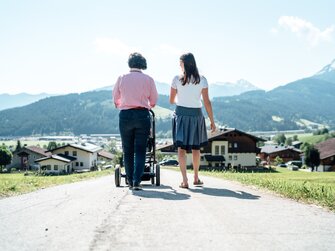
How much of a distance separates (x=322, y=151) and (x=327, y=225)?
12439 cm

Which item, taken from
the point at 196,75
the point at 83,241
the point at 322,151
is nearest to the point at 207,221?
the point at 83,241

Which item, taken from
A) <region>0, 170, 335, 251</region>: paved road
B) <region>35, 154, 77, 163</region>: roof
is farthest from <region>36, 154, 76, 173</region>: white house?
<region>0, 170, 335, 251</region>: paved road

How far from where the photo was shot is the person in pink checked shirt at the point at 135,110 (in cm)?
874

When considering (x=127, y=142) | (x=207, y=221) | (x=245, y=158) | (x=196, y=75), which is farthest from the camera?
(x=245, y=158)

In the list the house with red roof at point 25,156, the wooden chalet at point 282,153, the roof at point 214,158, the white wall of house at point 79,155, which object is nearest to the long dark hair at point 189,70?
the roof at point 214,158

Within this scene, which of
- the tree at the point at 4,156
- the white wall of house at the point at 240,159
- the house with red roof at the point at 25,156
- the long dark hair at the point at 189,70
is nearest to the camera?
the long dark hair at the point at 189,70

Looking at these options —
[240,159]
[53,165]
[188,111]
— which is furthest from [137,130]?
[53,165]

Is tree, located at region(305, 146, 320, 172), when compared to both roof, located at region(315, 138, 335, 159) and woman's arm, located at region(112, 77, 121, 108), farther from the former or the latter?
woman's arm, located at region(112, 77, 121, 108)

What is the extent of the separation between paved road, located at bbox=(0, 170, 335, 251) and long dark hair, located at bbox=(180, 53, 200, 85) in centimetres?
337

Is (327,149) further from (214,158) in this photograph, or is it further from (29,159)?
(29,159)

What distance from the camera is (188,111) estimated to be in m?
9.76

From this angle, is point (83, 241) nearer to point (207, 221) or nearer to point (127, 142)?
point (207, 221)

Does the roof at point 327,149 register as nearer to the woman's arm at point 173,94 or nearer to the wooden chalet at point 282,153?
the wooden chalet at point 282,153

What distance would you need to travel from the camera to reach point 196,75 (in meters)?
9.70
